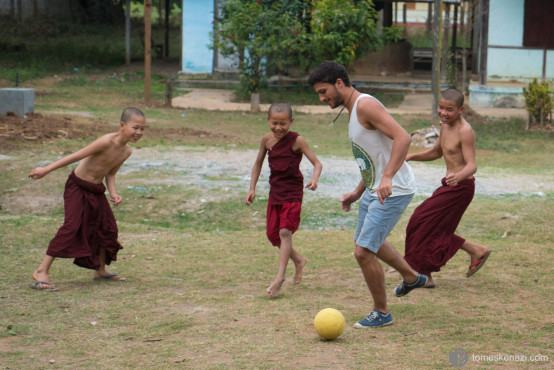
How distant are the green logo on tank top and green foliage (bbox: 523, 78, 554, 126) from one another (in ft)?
40.0

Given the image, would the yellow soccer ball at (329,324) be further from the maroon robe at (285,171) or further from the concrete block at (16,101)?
the concrete block at (16,101)

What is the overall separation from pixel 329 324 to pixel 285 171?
1.75 meters

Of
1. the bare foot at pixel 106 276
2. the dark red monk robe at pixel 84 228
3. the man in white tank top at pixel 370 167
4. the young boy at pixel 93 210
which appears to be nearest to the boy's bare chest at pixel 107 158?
the young boy at pixel 93 210

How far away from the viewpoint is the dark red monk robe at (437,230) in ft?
17.7

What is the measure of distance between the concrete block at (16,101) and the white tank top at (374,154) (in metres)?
11.3

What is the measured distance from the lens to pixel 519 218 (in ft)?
25.7

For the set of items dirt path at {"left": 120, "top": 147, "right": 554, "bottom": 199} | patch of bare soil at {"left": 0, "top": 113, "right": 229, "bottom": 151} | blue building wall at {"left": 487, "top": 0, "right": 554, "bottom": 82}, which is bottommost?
dirt path at {"left": 120, "top": 147, "right": 554, "bottom": 199}

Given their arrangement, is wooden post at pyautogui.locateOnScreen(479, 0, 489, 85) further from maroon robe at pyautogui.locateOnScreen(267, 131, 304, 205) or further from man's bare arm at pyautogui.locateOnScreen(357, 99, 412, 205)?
man's bare arm at pyautogui.locateOnScreen(357, 99, 412, 205)

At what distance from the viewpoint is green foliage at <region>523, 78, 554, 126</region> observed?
1532 centimetres

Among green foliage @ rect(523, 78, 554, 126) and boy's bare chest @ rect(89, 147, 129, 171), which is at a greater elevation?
green foliage @ rect(523, 78, 554, 126)

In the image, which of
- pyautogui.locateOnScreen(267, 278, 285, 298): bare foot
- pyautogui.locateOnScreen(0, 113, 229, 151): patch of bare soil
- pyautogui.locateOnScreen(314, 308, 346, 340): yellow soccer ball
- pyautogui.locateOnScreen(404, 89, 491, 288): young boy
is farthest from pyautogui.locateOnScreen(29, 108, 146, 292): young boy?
pyautogui.locateOnScreen(0, 113, 229, 151): patch of bare soil

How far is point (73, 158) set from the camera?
208 inches

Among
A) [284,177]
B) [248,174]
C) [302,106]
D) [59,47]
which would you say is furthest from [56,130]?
[59,47]

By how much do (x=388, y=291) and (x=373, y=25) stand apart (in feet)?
48.3
